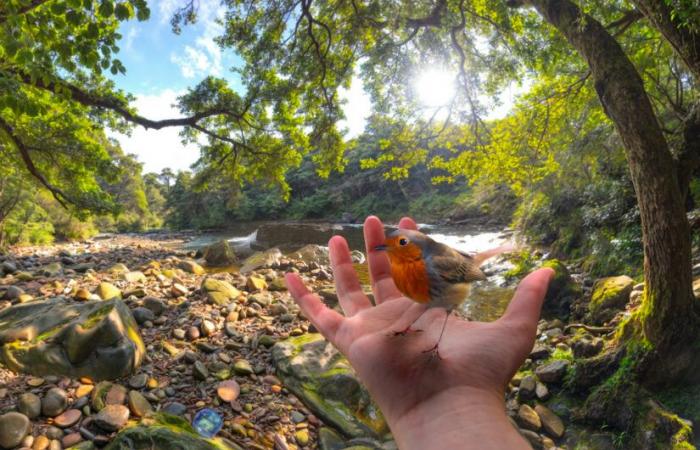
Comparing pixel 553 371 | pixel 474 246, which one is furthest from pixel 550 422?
pixel 474 246

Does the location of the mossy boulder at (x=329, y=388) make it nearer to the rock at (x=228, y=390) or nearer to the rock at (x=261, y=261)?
the rock at (x=228, y=390)

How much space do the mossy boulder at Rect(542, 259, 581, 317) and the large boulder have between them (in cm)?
779

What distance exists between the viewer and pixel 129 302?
22.4ft

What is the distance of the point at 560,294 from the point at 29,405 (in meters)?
8.99

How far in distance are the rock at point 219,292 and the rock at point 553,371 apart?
19.4 ft

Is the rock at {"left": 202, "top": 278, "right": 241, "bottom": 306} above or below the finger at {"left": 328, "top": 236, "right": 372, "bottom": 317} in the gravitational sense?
below

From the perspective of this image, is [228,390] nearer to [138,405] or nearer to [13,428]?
[138,405]

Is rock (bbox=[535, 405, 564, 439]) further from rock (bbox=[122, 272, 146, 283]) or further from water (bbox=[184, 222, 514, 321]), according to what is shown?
rock (bbox=[122, 272, 146, 283])

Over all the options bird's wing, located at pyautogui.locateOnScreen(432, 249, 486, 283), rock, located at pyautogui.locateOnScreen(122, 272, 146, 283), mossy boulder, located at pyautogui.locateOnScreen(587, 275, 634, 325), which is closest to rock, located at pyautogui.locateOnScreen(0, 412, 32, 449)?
bird's wing, located at pyautogui.locateOnScreen(432, 249, 486, 283)

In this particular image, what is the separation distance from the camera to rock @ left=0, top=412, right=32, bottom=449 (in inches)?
118

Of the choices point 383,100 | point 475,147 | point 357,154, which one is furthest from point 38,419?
point 357,154

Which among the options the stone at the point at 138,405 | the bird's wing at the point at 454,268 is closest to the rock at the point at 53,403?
the stone at the point at 138,405

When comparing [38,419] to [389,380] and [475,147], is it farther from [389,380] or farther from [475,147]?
[475,147]

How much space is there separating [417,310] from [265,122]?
998 centimetres
